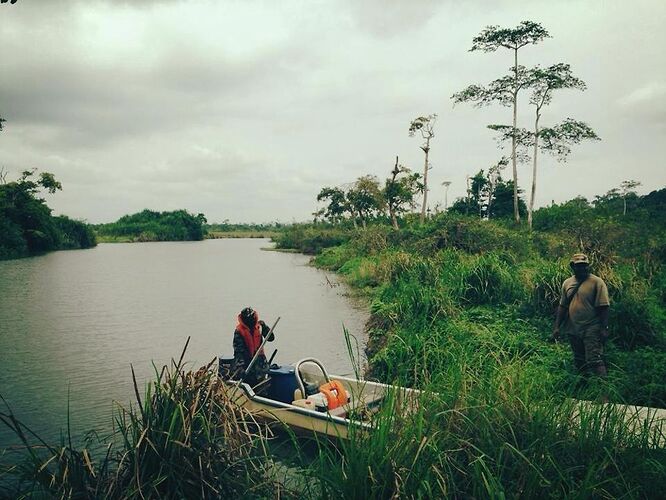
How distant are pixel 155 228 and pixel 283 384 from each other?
91.7 metres

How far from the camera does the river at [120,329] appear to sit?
910 cm

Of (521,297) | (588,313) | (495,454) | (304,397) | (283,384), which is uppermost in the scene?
(588,313)

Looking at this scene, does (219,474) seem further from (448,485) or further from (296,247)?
(296,247)

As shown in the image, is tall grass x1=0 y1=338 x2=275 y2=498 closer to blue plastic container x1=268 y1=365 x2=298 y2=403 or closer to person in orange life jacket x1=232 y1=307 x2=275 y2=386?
blue plastic container x1=268 y1=365 x2=298 y2=403

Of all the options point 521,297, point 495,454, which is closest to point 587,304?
point 495,454

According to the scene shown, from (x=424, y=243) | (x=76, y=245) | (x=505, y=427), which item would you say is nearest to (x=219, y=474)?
(x=505, y=427)

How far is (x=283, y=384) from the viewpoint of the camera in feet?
23.0

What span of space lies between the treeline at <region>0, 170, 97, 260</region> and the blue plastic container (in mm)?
43587

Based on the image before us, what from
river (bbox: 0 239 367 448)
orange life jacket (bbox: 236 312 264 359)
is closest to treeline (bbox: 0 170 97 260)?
river (bbox: 0 239 367 448)

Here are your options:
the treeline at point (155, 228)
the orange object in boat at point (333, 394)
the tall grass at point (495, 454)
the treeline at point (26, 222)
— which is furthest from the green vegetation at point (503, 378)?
the treeline at point (155, 228)

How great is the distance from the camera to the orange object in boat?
21.1 ft

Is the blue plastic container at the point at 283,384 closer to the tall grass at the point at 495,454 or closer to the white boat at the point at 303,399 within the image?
the white boat at the point at 303,399

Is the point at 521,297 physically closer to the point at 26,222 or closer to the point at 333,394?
the point at 333,394

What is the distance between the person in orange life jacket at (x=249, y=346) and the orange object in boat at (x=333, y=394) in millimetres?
995
